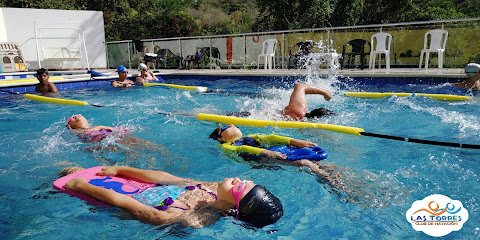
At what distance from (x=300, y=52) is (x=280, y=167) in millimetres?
9606

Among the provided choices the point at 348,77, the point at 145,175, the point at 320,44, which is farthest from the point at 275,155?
the point at 320,44

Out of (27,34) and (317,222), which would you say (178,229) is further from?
(27,34)

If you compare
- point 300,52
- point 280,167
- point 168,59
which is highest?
point 300,52

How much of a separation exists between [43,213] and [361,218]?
2642 millimetres

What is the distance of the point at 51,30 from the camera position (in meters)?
16.6

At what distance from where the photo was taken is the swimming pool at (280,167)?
257 centimetres

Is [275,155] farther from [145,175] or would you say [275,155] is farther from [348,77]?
[348,77]

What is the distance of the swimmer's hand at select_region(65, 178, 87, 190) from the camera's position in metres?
2.83

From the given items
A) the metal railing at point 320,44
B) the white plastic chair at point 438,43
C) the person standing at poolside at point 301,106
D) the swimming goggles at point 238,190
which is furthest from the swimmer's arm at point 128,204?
the white plastic chair at point 438,43

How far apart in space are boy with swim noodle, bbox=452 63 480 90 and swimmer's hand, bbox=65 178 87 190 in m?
8.43

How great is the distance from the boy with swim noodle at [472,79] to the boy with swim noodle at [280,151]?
6390 millimetres

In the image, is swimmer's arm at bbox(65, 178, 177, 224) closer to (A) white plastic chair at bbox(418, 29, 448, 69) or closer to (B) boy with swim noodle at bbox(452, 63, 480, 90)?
(B) boy with swim noodle at bbox(452, 63, 480, 90)

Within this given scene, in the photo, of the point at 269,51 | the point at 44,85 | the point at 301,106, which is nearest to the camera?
the point at 301,106

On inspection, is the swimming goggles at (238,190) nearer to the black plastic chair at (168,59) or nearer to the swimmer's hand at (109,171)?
the swimmer's hand at (109,171)
